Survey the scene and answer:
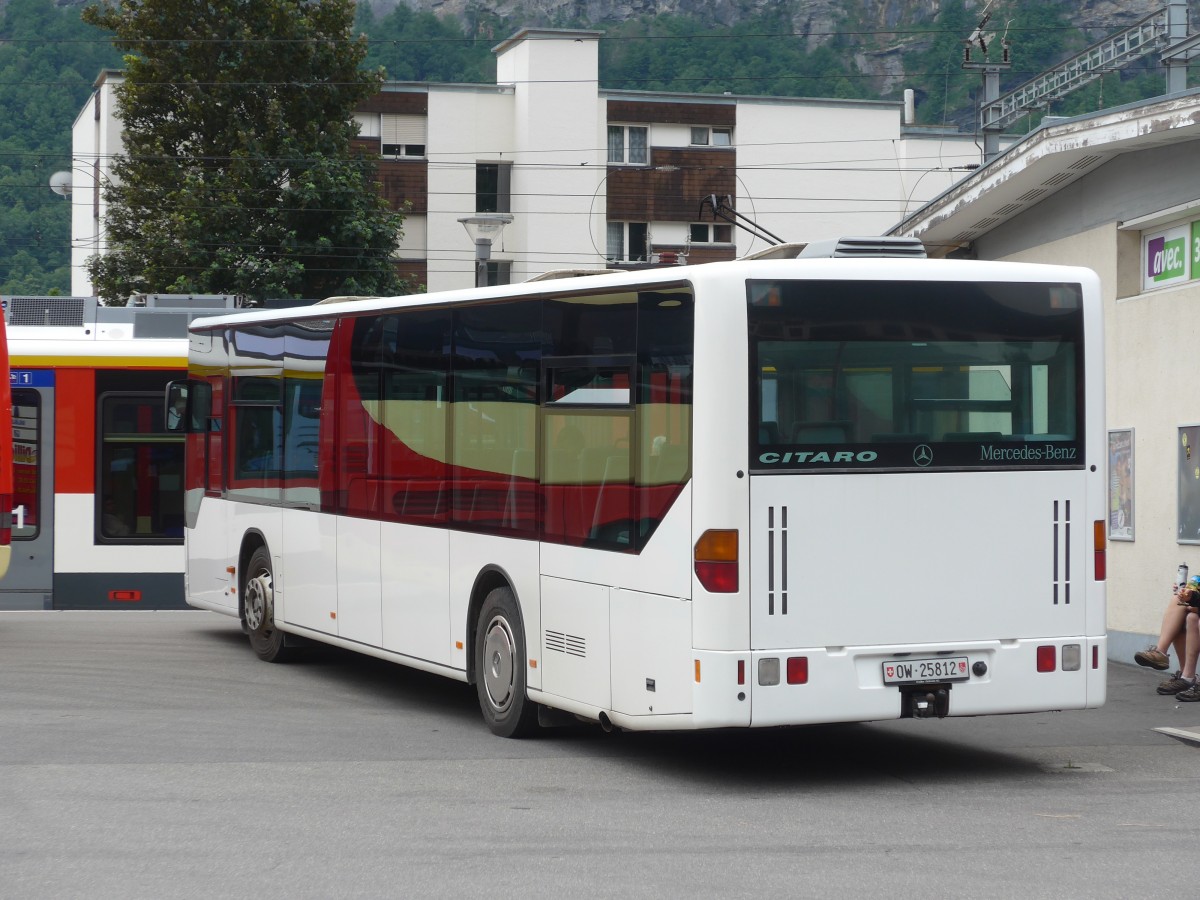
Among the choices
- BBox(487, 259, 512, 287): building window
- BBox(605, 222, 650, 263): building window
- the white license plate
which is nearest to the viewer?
the white license plate

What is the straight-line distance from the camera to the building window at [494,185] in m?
57.5

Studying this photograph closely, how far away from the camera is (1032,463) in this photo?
977cm

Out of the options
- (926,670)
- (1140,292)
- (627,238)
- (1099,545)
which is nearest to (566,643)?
(926,670)

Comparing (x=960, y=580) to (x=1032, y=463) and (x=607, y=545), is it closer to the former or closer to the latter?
(x=1032, y=463)

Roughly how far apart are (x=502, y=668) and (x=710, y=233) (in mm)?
49661

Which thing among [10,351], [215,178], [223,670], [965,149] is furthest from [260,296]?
[965,149]

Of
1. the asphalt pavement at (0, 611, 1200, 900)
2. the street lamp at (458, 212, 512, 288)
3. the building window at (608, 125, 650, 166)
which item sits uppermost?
the building window at (608, 125, 650, 166)

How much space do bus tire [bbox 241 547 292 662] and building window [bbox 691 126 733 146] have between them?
45811 millimetres

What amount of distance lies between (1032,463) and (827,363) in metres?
1.29

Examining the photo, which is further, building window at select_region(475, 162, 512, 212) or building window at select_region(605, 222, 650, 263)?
building window at select_region(605, 222, 650, 263)

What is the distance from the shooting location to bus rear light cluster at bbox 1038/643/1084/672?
9742mm

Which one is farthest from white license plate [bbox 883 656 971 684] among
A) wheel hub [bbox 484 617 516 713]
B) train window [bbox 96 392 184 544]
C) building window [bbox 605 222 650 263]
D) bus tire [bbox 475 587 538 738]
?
building window [bbox 605 222 650 263]

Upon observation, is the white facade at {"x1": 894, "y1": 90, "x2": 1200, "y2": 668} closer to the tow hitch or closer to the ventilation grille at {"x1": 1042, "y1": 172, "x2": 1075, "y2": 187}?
the ventilation grille at {"x1": 1042, "y1": 172, "x2": 1075, "y2": 187}

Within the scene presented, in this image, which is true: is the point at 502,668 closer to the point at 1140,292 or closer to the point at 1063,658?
the point at 1063,658
